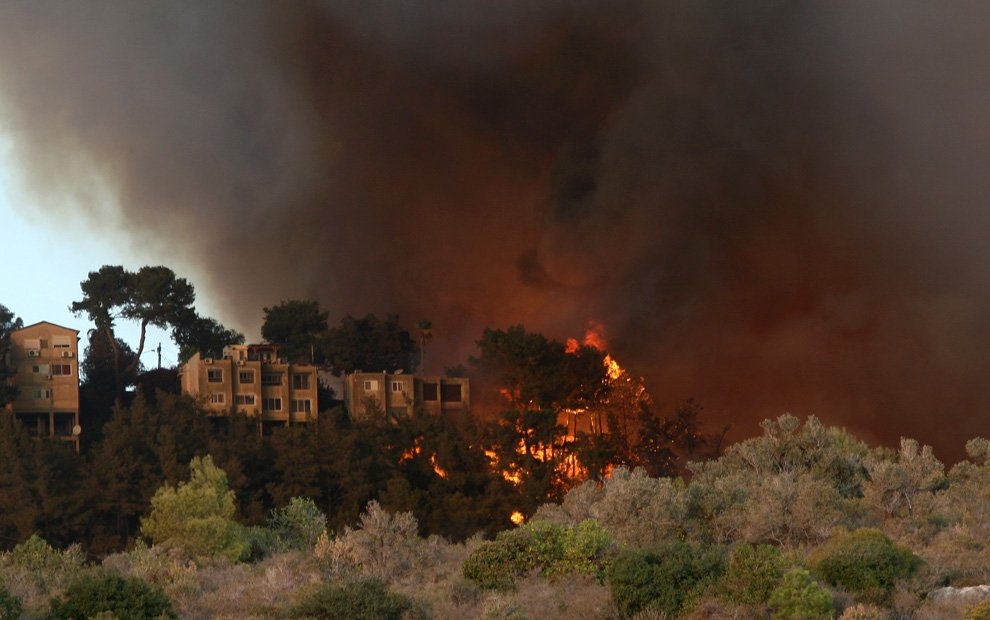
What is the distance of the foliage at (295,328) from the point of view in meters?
97.2

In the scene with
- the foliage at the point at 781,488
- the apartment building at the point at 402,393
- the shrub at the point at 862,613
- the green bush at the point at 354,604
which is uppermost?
the apartment building at the point at 402,393

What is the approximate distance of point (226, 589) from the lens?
33.8 meters

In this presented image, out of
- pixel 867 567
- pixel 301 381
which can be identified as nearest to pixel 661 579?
pixel 867 567

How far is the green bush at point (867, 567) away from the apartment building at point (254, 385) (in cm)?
5718

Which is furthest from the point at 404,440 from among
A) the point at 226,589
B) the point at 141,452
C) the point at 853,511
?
the point at 226,589

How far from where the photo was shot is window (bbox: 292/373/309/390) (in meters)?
91.7

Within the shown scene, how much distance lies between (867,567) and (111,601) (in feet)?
51.7

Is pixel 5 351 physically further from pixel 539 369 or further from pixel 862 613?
pixel 862 613

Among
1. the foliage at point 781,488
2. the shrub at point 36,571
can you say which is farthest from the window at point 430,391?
the shrub at point 36,571

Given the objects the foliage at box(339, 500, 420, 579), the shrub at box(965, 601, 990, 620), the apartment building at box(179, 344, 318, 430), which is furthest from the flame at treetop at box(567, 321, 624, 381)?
the shrub at box(965, 601, 990, 620)

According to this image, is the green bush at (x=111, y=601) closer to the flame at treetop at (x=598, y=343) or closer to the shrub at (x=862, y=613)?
the shrub at (x=862, y=613)

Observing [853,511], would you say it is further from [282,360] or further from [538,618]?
[282,360]

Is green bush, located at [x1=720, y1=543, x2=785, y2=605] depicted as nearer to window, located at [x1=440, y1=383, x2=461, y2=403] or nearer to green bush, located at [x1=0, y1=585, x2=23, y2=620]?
green bush, located at [x1=0, y1=585, x2=23, y2=620]

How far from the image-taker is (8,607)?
27.5 m
